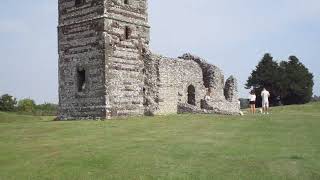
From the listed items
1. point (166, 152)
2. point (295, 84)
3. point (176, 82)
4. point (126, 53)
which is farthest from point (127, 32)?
point (295, 84)

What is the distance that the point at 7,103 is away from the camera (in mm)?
58812

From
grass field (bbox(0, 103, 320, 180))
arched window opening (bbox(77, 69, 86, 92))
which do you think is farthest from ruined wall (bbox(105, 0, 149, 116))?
grass field (bbox(0, 103, 320, 180))

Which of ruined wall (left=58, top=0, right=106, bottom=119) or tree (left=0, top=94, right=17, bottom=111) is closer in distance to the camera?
ruined wall (left=58, top=0, right=106, bottom=119)

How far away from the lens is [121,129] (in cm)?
2306

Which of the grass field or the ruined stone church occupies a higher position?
the ruined stone church

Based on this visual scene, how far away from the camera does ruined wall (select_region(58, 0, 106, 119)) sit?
31.8 meters

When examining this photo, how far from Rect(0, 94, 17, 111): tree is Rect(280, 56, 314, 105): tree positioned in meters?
32.9

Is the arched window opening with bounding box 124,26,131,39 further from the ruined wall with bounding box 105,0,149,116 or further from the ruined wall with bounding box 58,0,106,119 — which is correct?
the ruined wall with bounding box 58,0,106,119

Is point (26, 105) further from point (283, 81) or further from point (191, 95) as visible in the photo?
point (283, 81)

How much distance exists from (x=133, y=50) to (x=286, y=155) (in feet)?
63.6

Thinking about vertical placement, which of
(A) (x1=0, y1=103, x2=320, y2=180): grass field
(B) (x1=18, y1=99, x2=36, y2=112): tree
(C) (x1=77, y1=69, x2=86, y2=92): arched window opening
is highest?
(C) (x1=77, y1=69, x2=86, y2=92): arched window opening

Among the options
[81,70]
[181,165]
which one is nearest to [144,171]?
[181,165]

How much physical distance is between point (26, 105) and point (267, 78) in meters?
30.1

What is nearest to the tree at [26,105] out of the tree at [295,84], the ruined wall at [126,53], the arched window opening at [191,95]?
the arched window opening at [191,95]
